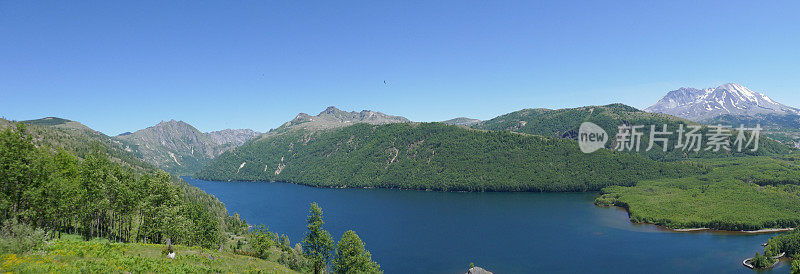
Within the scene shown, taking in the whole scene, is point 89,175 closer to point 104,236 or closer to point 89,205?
point 89,205

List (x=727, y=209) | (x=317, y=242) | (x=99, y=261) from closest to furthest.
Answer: (x=99, y=261) → (x=317, y=242) → (x=727, y=209)

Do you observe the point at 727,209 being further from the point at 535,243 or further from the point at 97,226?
the point at 97,226

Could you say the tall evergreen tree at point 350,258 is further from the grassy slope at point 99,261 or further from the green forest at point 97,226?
the grassy slope at point 99,261

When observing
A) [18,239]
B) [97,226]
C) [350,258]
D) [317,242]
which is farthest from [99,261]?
[350,258]

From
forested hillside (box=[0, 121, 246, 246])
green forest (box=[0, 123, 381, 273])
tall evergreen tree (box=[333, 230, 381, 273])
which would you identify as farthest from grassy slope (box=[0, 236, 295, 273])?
tall evergreen tree (box=[333, 230, 381, 273])

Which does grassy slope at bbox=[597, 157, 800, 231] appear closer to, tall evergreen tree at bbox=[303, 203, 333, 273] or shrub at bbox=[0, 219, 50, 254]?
tall evergreen tree at bbox=[303, 203, 333, 273]

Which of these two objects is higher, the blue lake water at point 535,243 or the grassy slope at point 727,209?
the grassy slope at point 727,209

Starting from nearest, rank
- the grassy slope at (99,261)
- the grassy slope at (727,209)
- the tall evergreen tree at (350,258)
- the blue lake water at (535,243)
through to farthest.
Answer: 1. the grassy slope at (99,261)
2. the tall evergreen tree at (350,258)
3. the blue lake water at (535,243)
4. the grassy slope at (727,209)

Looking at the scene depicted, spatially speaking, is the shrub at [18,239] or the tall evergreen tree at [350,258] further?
the tall evergreen tree at [350,258]

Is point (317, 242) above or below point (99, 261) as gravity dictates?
below

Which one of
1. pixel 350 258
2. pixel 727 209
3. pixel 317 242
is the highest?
pixel 317 242

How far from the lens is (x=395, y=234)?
154000 mm

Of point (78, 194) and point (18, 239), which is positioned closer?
point (18, 239)

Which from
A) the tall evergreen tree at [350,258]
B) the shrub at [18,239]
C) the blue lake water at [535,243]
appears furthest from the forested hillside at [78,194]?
the blue lake water at [535,243]
